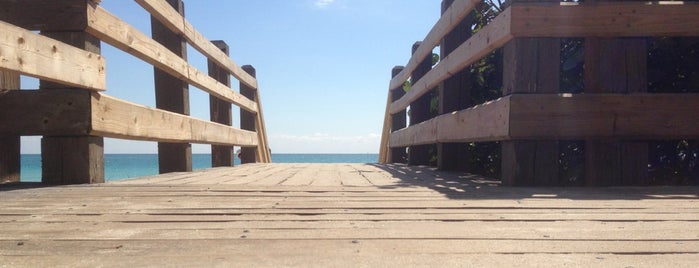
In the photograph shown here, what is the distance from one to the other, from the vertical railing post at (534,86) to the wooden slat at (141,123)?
8.69ft

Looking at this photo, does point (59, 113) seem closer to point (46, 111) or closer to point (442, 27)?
point (46, 111)

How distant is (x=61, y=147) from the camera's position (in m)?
3.31

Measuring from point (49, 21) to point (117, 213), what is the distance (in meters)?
1.68

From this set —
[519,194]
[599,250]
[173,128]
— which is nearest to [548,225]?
[599,250]

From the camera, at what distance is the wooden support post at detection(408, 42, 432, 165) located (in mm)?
7074

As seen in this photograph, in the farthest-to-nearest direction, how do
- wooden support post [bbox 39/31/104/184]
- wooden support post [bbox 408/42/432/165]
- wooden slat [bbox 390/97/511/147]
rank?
wooden support post [bbox 408/42/432/165] → wooden slat [bbox 390/97/511/147] → wooden support post [bbox 39/31/104/184]

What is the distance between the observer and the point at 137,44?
3.76 m

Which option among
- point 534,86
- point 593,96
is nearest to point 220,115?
point 534,86

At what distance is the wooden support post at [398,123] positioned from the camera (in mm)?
9281

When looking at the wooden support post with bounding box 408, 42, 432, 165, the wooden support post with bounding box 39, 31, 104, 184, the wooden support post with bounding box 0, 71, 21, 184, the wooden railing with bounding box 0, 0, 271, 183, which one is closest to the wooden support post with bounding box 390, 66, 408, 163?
the wooden support post with bounding box 408, 42, 432, 165

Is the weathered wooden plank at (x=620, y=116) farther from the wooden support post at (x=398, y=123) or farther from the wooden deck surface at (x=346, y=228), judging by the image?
the wooden support post at (x=398, y=123)

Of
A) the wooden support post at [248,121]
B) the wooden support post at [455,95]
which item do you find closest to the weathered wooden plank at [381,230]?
the wooden support post at [455,95]

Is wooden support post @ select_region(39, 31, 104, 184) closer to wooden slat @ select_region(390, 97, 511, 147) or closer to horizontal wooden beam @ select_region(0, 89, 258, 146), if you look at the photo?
horizontal wooden beam @ select_region(0, 89, 258, 146)

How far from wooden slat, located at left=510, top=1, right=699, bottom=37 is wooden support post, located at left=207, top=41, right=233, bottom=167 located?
4.56 meters
